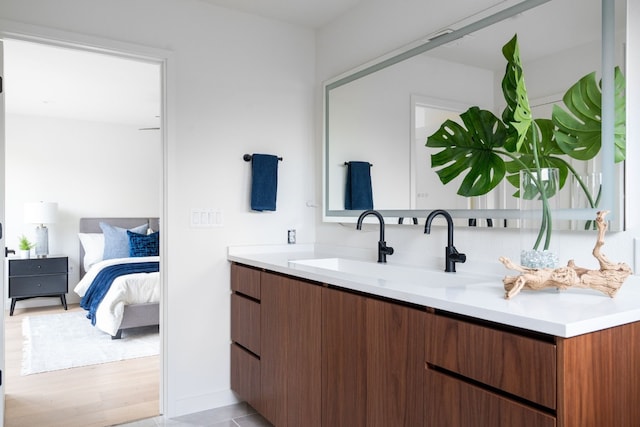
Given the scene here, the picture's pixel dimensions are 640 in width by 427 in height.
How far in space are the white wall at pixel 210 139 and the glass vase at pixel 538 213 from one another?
5.70 ft

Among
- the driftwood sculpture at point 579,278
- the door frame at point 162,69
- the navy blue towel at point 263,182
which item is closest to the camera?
the driftwood sculpture at point 579,278

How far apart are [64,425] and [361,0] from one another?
2.93 m

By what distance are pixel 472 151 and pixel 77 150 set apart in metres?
Answer: 5.64

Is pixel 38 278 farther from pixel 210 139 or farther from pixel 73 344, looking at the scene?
pixel 210 139

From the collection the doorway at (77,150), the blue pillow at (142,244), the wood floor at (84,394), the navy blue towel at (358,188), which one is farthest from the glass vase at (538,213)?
the blue pillow at (142,244)

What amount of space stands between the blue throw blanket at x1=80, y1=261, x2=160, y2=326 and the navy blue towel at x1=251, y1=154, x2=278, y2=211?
2.17 meters

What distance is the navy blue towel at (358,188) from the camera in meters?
2.59

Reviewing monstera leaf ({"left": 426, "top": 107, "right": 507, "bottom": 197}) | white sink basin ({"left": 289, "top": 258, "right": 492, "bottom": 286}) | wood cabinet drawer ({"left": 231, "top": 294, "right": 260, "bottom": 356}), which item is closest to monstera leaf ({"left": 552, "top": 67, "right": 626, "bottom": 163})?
monstera leaf ({"left": 426, "top": 107, "right": 507, "bottom": 197})

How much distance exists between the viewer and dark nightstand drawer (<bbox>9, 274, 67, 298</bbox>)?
5.20m

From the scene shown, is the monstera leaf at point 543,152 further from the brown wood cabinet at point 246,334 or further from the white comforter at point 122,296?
the white comforter at point 122,296

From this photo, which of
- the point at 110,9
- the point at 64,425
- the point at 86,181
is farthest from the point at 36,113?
the point at 64,425

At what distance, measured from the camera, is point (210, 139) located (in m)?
2.72

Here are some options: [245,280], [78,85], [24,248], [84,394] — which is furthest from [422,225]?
[24,248]

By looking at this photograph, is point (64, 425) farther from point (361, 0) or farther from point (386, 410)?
point (361, 0)
